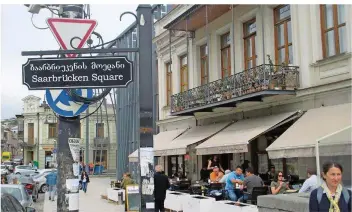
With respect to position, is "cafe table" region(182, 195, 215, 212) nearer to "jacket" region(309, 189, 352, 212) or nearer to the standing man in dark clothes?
the standing man in dark clothes

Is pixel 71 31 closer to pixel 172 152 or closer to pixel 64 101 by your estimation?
pixel 64 101

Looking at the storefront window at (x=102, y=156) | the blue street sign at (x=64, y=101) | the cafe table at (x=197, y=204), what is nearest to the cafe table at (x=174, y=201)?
the cafe table at (x=197, y=204)

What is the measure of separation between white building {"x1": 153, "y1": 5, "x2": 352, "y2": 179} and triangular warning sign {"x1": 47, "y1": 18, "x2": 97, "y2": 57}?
9.23 metres

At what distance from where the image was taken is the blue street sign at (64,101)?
642cm

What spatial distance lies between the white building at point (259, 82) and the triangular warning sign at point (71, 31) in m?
9.23

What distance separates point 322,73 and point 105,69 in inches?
449

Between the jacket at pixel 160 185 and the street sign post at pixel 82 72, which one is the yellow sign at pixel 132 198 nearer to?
the jacket at pixel 160 185

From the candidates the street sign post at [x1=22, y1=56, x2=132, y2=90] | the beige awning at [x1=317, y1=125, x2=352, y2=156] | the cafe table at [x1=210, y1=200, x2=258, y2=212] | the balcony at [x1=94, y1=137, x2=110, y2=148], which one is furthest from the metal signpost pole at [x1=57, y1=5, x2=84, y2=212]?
the balcony at [x1=94, y1=137, x2=110, y2=148]

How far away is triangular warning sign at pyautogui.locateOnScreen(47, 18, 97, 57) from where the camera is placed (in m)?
6.04

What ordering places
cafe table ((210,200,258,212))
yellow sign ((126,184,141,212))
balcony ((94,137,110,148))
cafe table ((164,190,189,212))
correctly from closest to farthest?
cafe table ((210,200,258,212))
cafe table ((164,190,189,212))
yellow sign ((126,184,141,212))
balcony ((94,137,110,148))

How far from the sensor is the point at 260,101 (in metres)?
18.7

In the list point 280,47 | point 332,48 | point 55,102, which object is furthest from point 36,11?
point 280,47

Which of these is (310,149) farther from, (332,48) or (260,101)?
(260,101)

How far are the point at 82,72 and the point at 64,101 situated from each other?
2.40 ft
